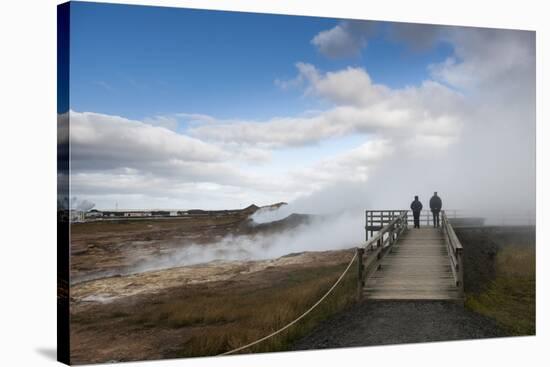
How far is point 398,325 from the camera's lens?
1262 cm

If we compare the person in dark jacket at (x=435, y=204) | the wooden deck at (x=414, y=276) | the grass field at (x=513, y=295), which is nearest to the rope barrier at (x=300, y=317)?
the wooden deck at (x=414, y=276)

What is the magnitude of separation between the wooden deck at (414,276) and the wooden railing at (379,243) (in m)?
0.13

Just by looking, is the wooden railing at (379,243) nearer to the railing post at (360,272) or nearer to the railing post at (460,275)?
the railing post at (360,272)

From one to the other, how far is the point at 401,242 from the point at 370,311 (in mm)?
4370

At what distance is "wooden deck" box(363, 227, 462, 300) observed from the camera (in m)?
13.4

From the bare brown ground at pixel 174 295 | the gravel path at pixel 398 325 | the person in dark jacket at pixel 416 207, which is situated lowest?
the gravel path at pixel 398 325

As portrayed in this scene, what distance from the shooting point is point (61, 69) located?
35.6 feet

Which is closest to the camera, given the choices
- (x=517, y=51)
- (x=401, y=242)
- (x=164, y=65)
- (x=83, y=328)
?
(x=83, y=328)

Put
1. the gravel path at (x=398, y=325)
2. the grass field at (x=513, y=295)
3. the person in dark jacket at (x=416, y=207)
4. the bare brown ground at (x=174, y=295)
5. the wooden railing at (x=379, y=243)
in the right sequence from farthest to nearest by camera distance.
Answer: the person in dark jacket at (x=416, y=207), the grass field at (x=513, y=295), the wooden railing at (x=379, y=243), the gravel path at (x=398, y=325), the bare brown ground at (x=174, y=295)

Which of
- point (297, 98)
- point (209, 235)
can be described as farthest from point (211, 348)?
point (297, 98)

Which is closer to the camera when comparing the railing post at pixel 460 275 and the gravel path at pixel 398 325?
the gravel path at pixel 398 325

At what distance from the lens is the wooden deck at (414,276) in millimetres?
13359

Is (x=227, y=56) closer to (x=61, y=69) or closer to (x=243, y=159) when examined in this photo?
(x=243, y=159)

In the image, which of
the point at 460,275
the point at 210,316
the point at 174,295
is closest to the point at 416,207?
the point at 460,275
